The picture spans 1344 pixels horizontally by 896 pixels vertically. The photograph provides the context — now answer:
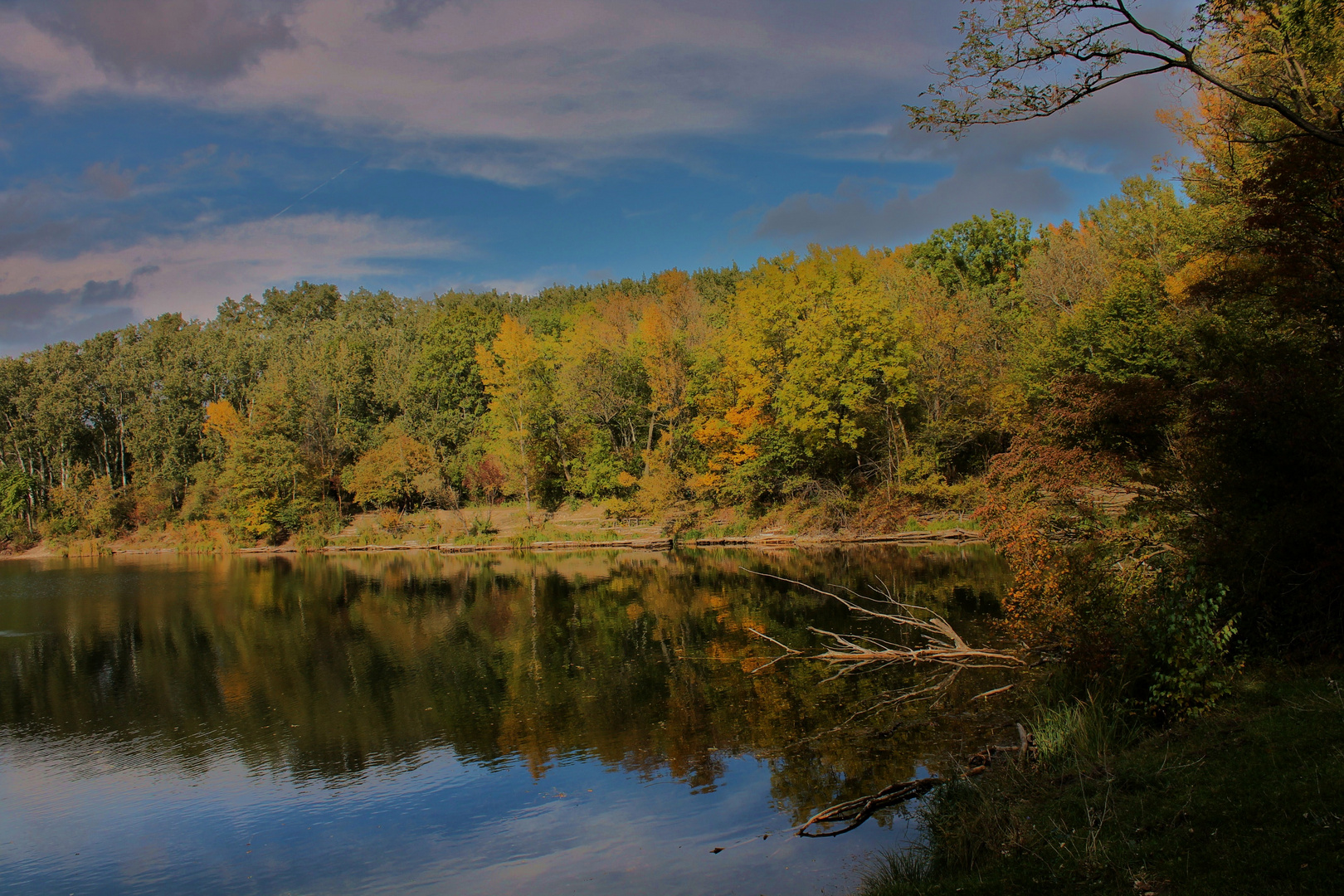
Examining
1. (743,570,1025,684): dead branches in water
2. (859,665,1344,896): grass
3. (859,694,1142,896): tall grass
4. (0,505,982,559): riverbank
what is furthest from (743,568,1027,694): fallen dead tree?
(0,505,982,559): riverbank

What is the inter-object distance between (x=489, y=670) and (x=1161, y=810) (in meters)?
15.4

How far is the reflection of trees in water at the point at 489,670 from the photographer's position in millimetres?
13352

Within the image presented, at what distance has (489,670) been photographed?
19156 mm

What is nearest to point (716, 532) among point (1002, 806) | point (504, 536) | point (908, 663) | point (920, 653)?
point (504, 536)

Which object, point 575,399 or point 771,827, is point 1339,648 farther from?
point 575,399

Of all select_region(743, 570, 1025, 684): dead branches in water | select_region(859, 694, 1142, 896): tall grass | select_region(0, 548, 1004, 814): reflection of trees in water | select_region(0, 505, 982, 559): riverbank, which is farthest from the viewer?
select_region(0, 505, 982, 559): riverbank

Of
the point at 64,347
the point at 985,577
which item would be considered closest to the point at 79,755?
the point at 985,577

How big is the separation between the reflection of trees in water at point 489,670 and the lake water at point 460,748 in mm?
91

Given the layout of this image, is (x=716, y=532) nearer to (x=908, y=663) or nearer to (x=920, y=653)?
(x=908, y=663)

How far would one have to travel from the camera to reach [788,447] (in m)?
40.7

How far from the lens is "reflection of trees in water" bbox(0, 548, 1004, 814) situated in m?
13.4

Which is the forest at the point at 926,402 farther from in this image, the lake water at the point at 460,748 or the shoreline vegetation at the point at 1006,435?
the lake water at the point at 460,748

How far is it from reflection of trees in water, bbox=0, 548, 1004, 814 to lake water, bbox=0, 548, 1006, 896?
0.09 m

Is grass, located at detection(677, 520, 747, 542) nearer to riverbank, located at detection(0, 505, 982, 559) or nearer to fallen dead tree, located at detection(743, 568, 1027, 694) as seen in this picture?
riverbank, located at detection(0, 505, 982, 559)
